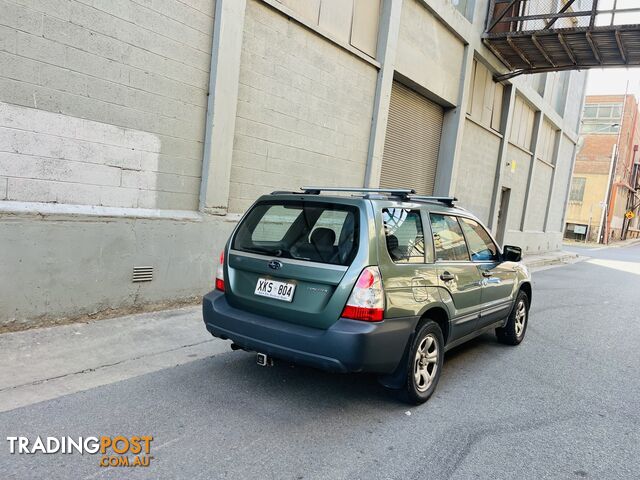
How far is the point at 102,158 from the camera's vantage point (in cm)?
544

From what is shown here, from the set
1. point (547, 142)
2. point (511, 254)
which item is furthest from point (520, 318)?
point (547, 142)

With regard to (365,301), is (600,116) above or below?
above

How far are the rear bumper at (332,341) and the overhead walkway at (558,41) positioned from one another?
12.3 m

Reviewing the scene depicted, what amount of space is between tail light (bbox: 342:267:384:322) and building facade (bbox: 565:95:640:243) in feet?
144

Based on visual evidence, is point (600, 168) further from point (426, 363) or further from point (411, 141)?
point (426, 363)

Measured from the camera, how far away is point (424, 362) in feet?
13.2

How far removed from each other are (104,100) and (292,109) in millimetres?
3267

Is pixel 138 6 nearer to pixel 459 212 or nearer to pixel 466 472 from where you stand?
pixel 459 212

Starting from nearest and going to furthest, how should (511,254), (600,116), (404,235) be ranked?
(404,235)
(511,254)
(600,116)

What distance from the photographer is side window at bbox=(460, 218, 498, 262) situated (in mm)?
4973

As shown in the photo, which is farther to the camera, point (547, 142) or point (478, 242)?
point (547, 142)

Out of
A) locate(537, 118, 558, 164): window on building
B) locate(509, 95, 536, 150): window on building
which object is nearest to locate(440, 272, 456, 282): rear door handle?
locate(509, 95, 536, 150): window on building

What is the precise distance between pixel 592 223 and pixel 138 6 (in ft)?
153

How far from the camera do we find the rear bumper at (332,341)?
3354 millimetres
